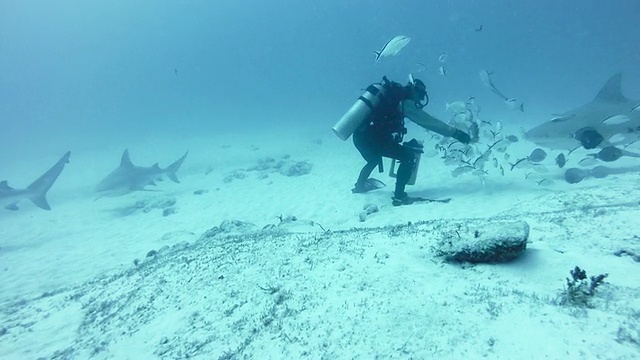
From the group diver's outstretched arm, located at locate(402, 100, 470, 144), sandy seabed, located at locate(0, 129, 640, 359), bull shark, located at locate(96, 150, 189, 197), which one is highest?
diver's outstretched arm, located at locate(402, 100, 470, 144)

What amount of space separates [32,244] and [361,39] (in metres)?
175

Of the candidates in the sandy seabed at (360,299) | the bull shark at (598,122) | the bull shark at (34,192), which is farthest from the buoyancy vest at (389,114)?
the bull shark at (34,192)

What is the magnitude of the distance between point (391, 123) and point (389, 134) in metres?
0.31

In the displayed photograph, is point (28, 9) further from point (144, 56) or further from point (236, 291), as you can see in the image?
point (236, 291)

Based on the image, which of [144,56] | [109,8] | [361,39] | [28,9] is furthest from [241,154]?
[28,9]

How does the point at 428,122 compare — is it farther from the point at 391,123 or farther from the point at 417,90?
the point at 391,123

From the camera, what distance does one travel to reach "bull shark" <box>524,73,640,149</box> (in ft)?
33.6

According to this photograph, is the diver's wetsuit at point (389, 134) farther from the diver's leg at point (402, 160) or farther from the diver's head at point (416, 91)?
the diver's head at point (416, 91)

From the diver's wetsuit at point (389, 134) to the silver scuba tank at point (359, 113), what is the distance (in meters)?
0.20

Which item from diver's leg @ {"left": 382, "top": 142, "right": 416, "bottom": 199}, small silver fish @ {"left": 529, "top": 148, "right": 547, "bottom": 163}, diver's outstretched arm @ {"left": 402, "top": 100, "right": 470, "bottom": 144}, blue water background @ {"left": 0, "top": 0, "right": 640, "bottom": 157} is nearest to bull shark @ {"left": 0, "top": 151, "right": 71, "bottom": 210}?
diver's leg @ {"left": 382, "top": 142, "right": 416, "bottom": 199}

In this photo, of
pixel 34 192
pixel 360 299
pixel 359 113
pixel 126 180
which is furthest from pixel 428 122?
pixel 34 192

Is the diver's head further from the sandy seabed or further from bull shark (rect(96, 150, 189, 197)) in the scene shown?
bull shark (rect(96, 150, 189, 197))

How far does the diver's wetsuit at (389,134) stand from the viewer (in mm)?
8242

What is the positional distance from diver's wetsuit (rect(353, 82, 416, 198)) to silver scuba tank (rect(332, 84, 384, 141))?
8.0 inches
